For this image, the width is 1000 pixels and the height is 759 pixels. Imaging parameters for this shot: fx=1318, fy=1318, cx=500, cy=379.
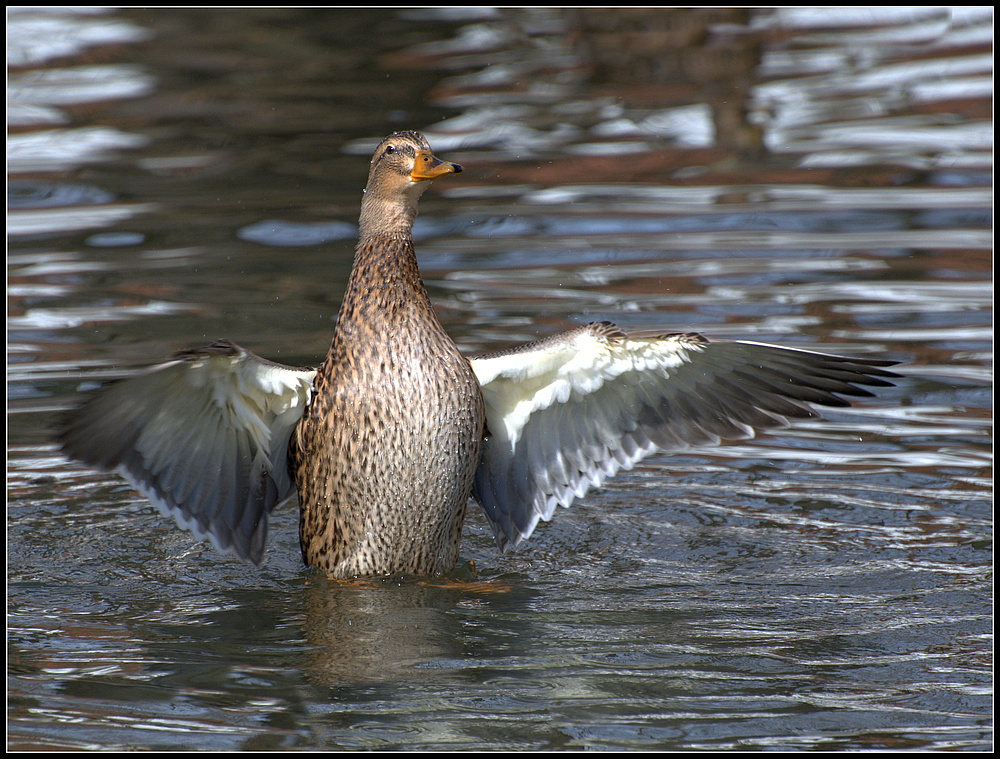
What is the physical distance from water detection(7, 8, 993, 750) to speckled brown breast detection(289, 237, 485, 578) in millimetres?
246

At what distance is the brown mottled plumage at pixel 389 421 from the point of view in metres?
5.96

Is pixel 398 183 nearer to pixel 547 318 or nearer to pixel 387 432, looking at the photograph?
pixel 387 432

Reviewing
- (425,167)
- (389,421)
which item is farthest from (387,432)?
(425,167)

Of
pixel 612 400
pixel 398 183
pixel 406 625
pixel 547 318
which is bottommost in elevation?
pixel 406 625

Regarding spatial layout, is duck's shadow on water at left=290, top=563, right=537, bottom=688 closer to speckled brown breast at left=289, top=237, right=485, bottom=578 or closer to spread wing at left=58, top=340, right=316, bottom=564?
speckled brown breast at left=289, top=237, right=485, bottom=578

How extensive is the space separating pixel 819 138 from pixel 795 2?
4.90 metres

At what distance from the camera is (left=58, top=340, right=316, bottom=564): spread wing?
5672 millimetres

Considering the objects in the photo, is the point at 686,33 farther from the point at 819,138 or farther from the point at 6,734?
the point at 6,734

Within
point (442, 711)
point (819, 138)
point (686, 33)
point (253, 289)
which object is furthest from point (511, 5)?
point (442, 711)

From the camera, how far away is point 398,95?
1417 cm

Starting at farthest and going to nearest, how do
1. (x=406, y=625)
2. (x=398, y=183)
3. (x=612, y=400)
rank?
(x=612, y=400) → (x=398, y=183) → (x=406, y=625)

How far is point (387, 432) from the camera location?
596 centimetres

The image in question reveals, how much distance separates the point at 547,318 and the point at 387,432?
3468 millimetres

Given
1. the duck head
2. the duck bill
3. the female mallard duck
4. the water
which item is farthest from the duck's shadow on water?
the duck bill
